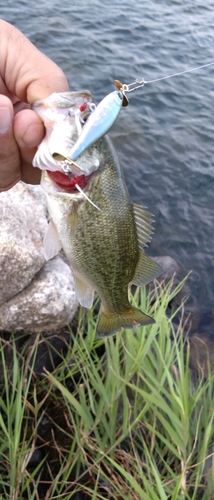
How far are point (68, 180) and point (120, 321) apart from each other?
3.10ft

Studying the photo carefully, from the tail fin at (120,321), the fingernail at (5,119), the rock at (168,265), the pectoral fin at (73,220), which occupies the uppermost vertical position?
the fingernail at (5,119)

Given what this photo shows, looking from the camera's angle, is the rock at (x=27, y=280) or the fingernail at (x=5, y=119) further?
the rock at (x=27, y=280)

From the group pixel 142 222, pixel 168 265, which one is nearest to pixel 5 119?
pixel 142 222

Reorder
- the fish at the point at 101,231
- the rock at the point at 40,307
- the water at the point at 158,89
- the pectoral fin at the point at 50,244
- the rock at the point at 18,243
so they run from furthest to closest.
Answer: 1. the water at the point at 158,89
2. the rock at the point at 40,307
3. the rock at the point at 18,243
4. the pectoral fin at the point at 50,244
5. the fish at the point at 101,231

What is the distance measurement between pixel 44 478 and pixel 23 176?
7.51ft

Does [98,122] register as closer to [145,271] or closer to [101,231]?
[101,231]

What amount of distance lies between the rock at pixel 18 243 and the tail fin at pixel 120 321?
163 centimetres

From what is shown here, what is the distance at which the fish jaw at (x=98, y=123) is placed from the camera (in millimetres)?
1782

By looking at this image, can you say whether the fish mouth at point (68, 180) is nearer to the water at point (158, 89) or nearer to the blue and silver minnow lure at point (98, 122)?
the blue and silver minnow lure at point (98, 122)

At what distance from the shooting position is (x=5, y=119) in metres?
2.00

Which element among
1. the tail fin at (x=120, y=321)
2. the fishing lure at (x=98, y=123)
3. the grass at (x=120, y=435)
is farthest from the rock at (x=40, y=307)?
the fishing lure at (x=98, y=123)

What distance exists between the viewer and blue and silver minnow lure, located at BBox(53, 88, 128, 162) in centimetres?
178

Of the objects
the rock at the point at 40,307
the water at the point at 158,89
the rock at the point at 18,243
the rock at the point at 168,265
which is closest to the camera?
the rock at the point at 18,243

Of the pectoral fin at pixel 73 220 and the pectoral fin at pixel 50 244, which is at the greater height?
the pectoral fin at pixel 73 220
